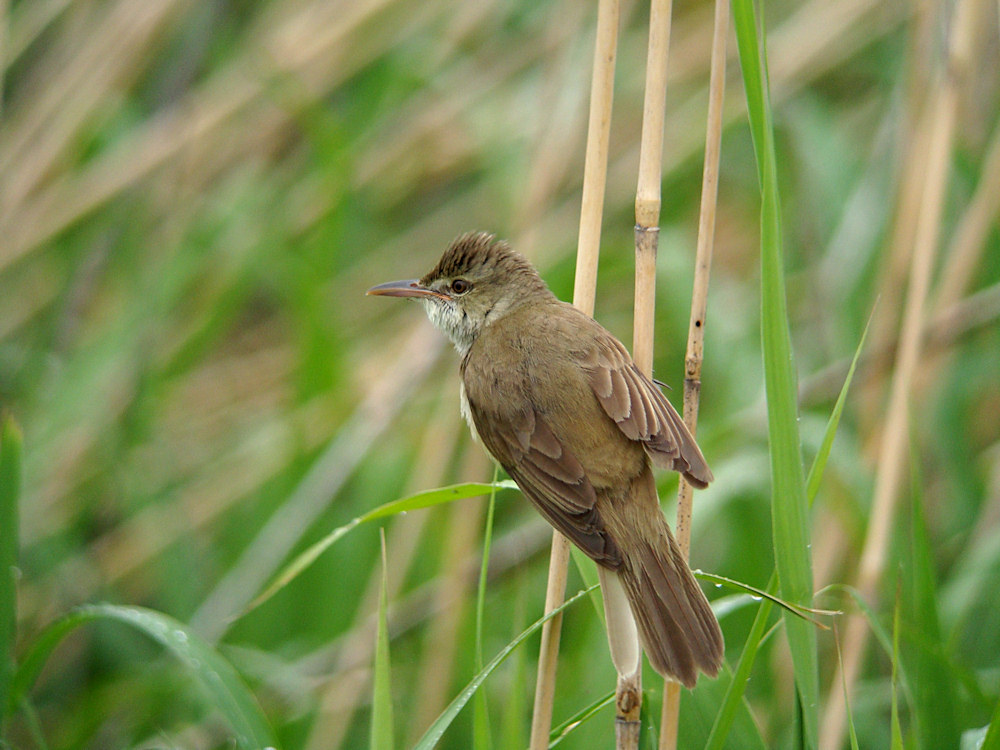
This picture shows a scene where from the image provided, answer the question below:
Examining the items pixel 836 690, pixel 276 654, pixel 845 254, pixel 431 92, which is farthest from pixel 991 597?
pixel 431 92

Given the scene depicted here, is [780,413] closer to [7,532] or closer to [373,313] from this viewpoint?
[7,532]

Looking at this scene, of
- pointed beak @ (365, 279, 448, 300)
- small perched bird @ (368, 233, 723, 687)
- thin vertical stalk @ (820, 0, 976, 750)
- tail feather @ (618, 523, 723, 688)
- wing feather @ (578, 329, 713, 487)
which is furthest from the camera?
pointed beak @ (365, 279, 448, 300)

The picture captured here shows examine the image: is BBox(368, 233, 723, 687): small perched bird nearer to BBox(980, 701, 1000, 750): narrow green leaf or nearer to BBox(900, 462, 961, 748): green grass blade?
BBox(980, 701, 1000, 750): narrow green leaf

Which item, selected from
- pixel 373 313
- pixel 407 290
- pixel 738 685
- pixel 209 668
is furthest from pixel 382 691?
pixel 373 313

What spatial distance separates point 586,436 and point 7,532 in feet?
4.01

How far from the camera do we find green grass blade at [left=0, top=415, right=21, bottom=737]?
2.06 metres

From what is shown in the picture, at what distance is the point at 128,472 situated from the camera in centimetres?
357

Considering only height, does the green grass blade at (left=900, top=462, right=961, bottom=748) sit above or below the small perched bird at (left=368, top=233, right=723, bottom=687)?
below

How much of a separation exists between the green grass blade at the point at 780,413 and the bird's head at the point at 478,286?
1.02 meters

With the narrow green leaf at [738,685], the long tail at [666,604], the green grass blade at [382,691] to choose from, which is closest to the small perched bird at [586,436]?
the long tail at [666,604]

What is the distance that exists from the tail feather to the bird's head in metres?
0.88

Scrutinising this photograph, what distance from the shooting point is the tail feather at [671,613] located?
5.70 feet

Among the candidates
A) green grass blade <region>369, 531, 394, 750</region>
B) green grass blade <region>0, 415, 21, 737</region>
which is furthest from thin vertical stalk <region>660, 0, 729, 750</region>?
green grass blade <region>0, 415, 21, 737</region>

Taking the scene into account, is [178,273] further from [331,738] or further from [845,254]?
[845,254]
